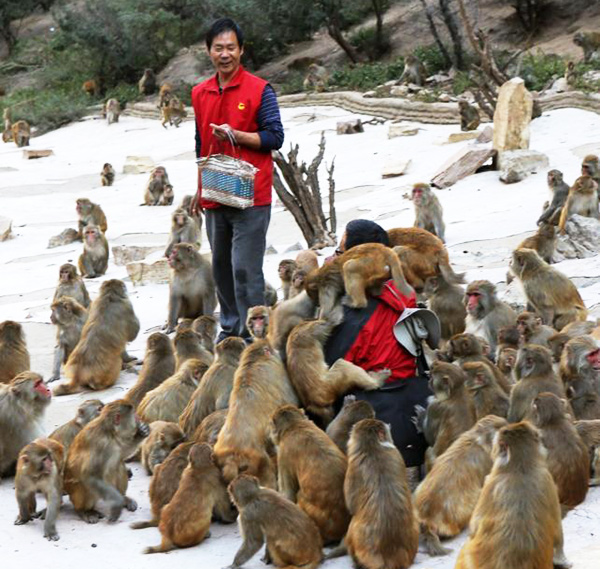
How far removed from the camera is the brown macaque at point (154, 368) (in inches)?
315

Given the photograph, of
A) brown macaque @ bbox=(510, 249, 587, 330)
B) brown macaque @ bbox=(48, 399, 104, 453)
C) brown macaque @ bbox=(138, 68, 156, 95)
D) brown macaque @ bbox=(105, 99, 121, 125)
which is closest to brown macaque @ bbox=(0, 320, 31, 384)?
brown macaque @ bbox=(48, 399, 104, 453)

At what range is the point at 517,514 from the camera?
465 centimetres

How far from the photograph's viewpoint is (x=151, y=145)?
2641 centimetres

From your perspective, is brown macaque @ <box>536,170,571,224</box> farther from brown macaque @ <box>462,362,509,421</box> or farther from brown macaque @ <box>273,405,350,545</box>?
brown macaque @ <box>273,405,350,545</box>

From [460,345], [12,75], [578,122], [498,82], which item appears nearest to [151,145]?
[498,82]

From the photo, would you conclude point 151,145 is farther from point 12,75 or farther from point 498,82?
point 12,75

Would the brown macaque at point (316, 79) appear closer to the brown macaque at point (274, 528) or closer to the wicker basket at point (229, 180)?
the wicker basket at point (229, 180)

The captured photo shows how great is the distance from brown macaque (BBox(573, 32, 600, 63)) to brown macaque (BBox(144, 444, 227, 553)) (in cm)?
2126

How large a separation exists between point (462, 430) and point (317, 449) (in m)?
0.85

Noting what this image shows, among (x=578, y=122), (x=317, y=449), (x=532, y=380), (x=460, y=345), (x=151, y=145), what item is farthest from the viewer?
(x=151, y=145)

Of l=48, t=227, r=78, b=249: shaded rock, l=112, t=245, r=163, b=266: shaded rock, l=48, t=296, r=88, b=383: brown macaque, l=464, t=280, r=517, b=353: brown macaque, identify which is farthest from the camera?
l=48, t=227, r=78, b=249: shaded rock

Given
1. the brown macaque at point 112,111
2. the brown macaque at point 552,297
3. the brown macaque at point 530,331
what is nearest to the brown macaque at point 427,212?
the brown macaque at point 552,297

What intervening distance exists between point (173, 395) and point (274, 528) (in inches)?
87.5

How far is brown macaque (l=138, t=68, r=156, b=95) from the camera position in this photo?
3341 centimetres
